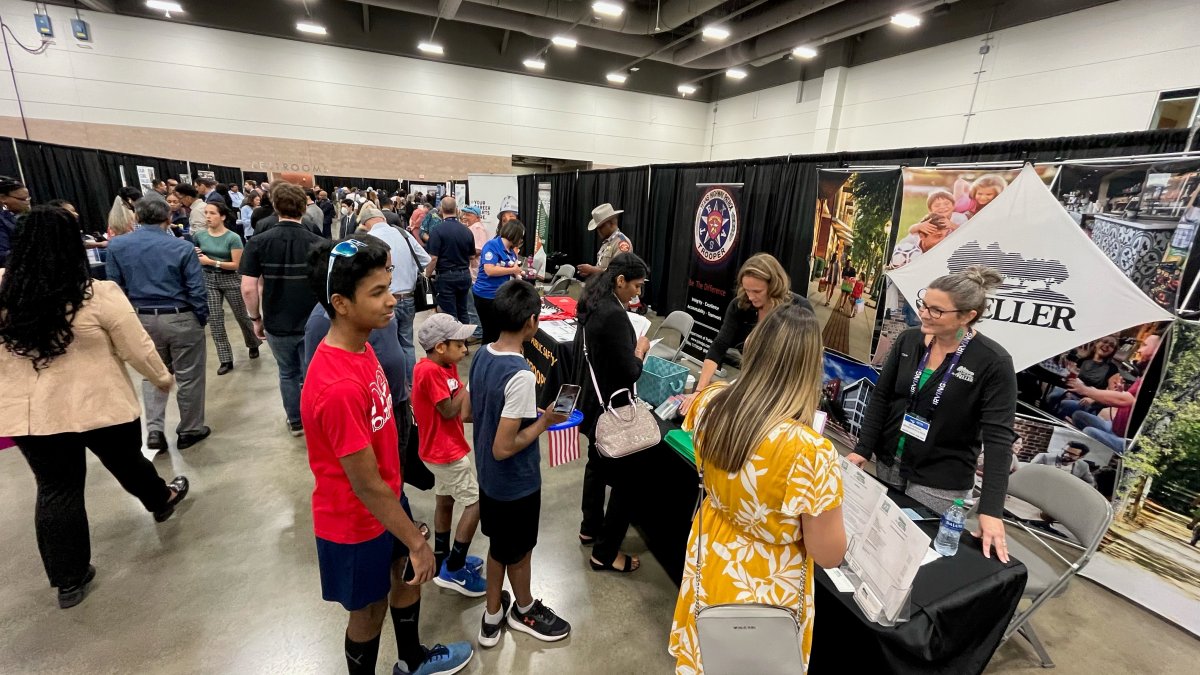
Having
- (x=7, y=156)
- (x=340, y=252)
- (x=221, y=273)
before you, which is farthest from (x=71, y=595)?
(x=7, y=156)

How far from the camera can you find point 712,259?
541cm

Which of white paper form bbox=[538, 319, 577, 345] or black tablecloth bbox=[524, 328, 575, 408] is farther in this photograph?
white paper form bbox=[538, 319, 577, 345]

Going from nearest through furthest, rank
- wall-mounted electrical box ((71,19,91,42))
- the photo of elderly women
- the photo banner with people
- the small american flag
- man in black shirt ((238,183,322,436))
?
the small american flag → the photo of elderly women → man in black shirt ((238,183,322,436)) → the photo banner with people → wall-mounted electrical box ((71,19,91,42))

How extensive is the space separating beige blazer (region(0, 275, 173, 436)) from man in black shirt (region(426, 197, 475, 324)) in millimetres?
2770

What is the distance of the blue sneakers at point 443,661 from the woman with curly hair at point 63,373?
163cm

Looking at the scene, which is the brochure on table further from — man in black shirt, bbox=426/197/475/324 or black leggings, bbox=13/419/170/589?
man in black shirt, bbox=426/197/475/324

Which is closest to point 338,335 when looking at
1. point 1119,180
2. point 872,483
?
point 872,483

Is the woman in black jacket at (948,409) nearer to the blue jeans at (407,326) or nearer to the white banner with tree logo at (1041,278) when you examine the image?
the white banner with tree logo at (1041,278)

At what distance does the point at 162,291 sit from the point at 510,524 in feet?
9.73

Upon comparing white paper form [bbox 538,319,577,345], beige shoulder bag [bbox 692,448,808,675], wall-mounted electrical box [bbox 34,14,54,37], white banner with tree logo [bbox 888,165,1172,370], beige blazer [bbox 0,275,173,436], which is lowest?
beige shoulder bag [bbox 692,448,808,675]

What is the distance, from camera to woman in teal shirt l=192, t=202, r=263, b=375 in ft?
13.9

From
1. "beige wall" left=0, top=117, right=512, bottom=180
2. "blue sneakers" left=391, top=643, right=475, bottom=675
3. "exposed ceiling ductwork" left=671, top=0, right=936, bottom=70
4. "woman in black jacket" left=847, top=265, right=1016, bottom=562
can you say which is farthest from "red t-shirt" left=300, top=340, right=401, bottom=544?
"beige wall" left=0, top=117, right=512, bottom=180

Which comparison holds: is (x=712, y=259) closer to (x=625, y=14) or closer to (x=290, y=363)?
(x=290, y=363)

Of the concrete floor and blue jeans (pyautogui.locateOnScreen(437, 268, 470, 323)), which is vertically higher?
blue jeans (pyautogui.locateOnScreen(437, 268, 470, 323))
